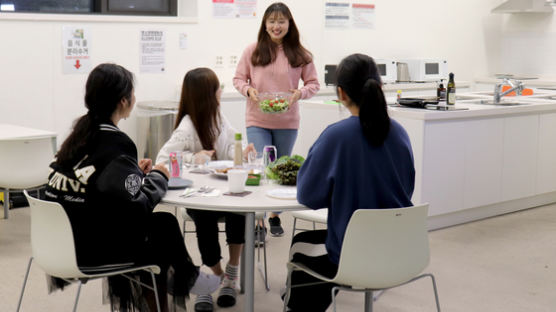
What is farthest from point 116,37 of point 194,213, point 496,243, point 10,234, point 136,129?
point 496,243

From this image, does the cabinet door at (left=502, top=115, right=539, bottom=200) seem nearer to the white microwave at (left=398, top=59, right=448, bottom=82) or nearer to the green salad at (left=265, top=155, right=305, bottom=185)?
the white microwave at (left=398, top=59, right=448, bottom=82)

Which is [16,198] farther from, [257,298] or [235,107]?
[257,298]

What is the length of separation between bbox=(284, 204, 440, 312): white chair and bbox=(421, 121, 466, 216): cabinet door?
7.09 ft

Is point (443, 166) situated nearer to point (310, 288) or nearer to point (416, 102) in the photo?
point (416, 102)

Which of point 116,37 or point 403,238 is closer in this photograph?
point 403,238

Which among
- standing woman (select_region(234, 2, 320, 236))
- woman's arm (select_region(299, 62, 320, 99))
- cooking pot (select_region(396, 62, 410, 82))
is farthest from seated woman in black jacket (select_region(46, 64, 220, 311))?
cooking pot (select_region(396, 62, 410, 82))

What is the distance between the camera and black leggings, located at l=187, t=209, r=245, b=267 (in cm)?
309

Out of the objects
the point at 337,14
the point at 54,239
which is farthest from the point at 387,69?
the point at 54,239

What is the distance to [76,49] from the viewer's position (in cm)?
518

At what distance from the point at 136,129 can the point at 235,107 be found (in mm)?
824

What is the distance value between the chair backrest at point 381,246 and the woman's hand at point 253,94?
182cm

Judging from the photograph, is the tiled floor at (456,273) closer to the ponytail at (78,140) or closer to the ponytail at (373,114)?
the ponytail at (78,140)

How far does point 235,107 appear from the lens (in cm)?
575

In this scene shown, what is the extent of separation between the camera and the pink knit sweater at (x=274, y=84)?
4.06 meters
